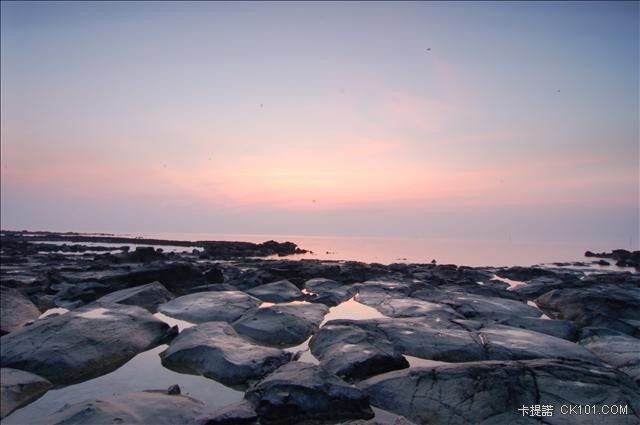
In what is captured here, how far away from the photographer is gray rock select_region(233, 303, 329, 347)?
456 inches

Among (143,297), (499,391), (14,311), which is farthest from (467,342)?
(14,311)

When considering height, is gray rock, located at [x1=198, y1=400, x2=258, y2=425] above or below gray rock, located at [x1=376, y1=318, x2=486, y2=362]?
below

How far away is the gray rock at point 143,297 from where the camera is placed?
611 inches

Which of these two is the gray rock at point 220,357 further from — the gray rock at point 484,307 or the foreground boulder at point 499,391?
the gray rock at point 484,307

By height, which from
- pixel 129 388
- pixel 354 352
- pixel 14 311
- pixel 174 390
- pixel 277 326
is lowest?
pixel 129 388

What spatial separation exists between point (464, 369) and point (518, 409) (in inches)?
44.3

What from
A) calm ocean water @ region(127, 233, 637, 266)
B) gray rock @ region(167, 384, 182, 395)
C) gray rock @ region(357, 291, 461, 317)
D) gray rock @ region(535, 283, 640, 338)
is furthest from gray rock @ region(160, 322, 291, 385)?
calm ocean water @ region(127, 233, 637, 266)

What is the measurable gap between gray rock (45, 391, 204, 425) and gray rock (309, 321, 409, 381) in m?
2.87

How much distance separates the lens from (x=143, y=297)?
16062 mm

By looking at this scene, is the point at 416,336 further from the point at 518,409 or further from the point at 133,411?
the point at 133,411

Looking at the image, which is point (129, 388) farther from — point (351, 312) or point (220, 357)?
point (351, 312)

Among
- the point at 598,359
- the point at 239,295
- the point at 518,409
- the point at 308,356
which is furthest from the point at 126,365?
the point at 598,359

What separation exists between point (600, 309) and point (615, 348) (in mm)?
5696

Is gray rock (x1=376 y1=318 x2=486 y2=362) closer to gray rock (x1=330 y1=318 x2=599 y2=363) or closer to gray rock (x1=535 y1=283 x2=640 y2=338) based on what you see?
gray rock (x1=330 y1=318 x2=599 y2=363)
